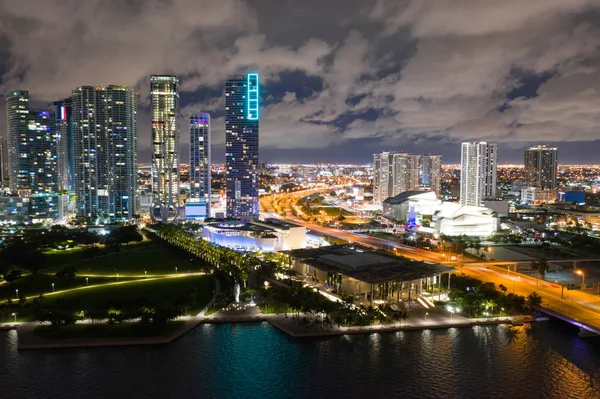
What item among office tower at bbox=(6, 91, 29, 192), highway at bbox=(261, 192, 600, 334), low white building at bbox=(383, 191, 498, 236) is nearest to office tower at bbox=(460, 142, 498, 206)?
low white building at bbox=(383, 191, 498, 236)

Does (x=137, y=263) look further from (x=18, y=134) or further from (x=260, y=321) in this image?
(x=18, y=134)

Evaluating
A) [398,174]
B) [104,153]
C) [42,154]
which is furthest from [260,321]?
[398,174]

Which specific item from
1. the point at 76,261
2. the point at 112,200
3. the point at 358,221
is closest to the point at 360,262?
the point at 76,261

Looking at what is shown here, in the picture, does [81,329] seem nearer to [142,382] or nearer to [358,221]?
[142,382]

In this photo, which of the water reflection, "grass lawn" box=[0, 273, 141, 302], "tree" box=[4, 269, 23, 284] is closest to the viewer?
the water reflection

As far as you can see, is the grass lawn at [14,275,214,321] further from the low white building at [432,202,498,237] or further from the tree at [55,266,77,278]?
the low white building at [432,202,498,237]

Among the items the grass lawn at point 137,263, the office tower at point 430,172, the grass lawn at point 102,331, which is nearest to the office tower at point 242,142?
the grass lawn at point 137,263
